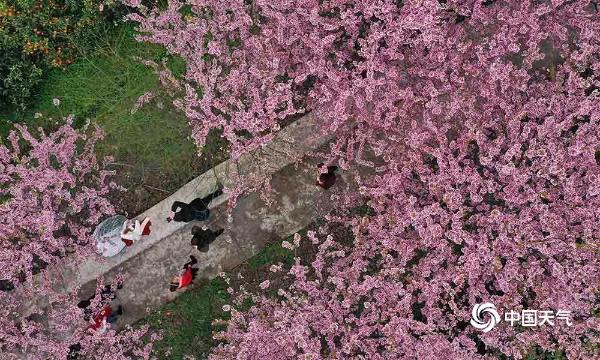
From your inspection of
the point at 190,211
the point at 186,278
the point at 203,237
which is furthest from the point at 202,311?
the point at 190,211

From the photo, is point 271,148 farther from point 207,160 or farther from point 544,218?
point 544,218

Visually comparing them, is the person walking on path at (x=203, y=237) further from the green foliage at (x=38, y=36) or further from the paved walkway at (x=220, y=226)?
the green foliage at (x=38, y=36)

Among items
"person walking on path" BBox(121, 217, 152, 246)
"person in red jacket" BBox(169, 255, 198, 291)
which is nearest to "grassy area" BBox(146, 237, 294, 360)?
"person in red jacket" BBox(169, 255, 198, 291)

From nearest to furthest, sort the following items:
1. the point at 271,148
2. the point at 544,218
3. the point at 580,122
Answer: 1. the point at 544,218
2. the point at 580,122
3. the point at 271,148

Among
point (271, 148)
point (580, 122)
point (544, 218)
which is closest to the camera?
point (544, 218)

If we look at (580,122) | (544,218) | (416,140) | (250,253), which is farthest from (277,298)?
(580,122)

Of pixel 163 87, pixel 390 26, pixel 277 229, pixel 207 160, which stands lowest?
pixel 277 229

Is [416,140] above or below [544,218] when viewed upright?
above

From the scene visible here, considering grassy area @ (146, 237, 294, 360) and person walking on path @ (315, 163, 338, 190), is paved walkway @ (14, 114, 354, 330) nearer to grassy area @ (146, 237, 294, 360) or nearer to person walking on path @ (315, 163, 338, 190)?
grassy area @ (146, 237, 294, 360)

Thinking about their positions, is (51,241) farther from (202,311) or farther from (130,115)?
(202,311)
